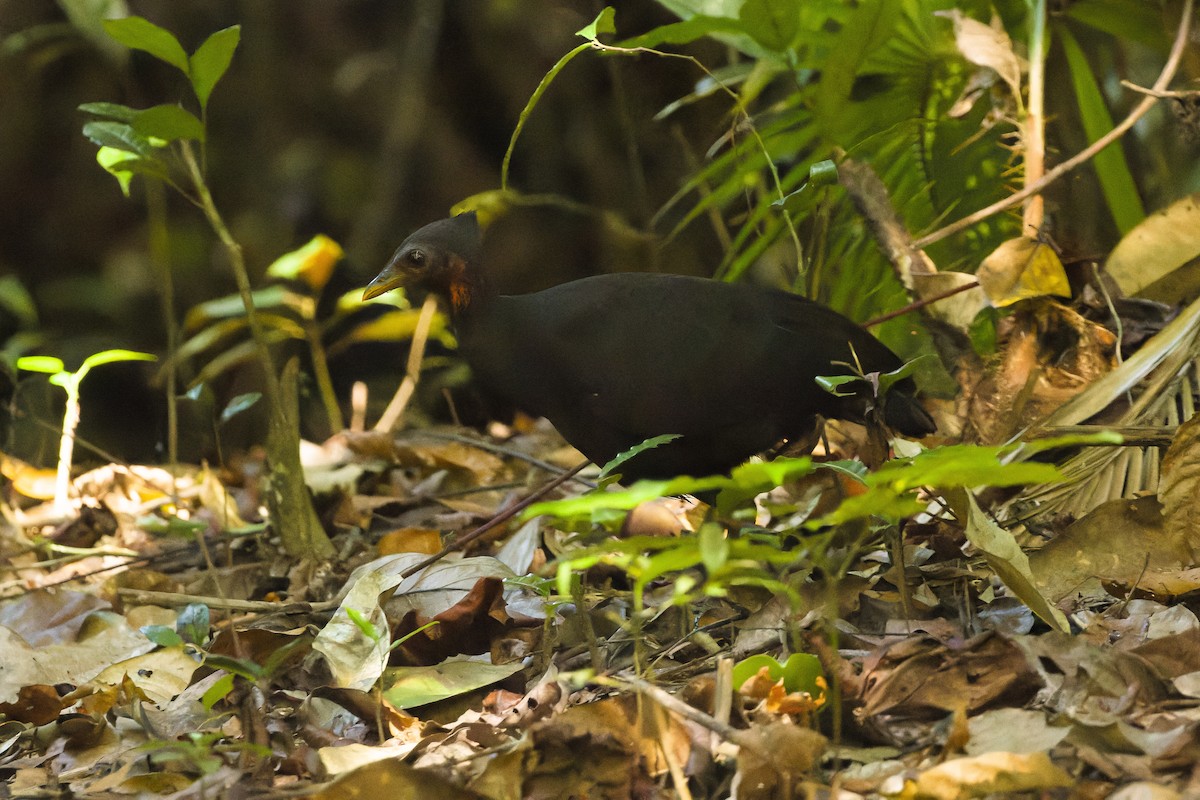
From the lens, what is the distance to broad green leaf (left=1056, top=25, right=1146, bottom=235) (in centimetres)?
321

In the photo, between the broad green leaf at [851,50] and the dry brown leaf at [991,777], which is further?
the broad green leaf at [851,50]

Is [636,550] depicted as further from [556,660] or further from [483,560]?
[483,560]

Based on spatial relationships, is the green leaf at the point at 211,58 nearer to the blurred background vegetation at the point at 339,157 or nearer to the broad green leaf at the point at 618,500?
the broad green leaf at the point at 618,500

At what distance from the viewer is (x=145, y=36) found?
2.41 m

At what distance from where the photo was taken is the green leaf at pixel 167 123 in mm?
2375

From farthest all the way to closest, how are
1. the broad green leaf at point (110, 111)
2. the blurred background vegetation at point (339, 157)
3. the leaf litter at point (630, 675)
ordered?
the blurred background vegetation at point (339, 157), the broad green leaf at point (110, 111), the leaf litter at point (630, 675)

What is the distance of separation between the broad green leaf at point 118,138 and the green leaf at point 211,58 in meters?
0.16

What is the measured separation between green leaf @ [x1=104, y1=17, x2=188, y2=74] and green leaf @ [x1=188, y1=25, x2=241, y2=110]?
0.12ft

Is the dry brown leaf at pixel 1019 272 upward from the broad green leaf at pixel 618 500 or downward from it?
downward

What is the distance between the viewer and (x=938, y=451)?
145cm

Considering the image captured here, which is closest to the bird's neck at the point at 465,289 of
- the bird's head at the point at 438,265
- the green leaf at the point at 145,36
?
the bird's head at the point at 438,265

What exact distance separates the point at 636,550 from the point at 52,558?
2.32 metres

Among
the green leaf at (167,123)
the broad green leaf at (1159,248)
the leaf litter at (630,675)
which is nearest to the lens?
the leaf litter at (630,675)

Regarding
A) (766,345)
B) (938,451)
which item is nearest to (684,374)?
(766,345)
